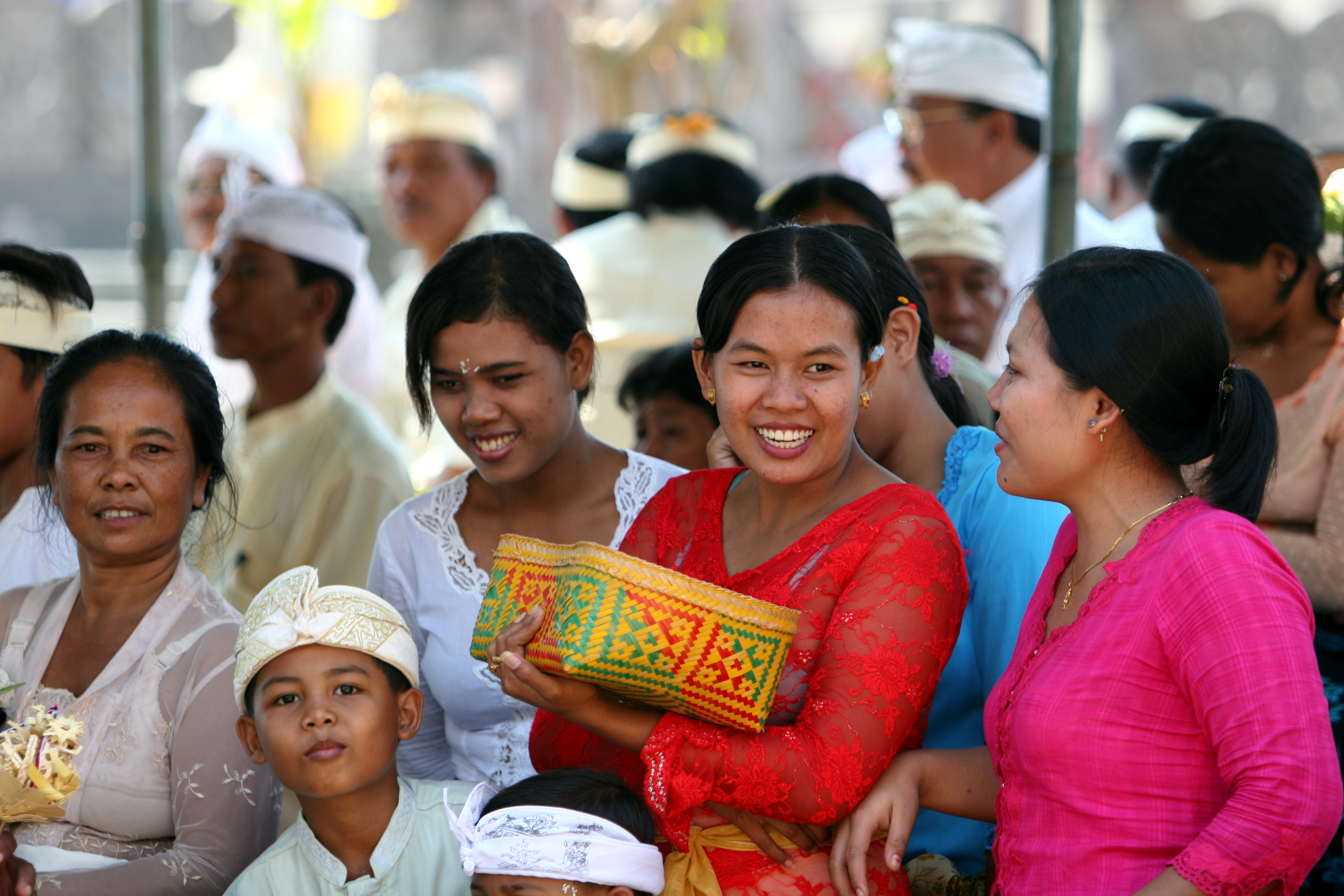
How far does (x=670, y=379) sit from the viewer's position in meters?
3.70

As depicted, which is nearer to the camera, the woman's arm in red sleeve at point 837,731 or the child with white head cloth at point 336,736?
the woman's arm in red sleeve at point 837,731

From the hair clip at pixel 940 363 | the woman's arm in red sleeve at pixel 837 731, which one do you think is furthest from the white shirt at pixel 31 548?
the hair clip at pixel 940 363

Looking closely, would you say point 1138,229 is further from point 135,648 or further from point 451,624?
point 135,648

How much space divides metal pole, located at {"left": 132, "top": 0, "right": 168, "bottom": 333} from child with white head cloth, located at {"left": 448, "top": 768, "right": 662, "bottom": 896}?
3.10 meters

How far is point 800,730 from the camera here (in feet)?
6.57

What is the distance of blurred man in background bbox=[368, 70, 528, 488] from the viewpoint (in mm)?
6203

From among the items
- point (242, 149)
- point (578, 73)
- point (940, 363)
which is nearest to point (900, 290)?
point (940, 363)

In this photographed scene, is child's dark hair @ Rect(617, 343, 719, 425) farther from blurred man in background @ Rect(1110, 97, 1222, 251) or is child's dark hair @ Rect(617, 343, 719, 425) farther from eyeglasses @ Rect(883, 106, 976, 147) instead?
blurred man in background @ Rect(1110, 97, 1222, 251)

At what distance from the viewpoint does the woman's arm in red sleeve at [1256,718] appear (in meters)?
1.73

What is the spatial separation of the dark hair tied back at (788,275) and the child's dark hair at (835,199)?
132 centimetres

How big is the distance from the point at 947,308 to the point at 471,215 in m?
2.91

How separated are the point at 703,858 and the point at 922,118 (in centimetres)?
357

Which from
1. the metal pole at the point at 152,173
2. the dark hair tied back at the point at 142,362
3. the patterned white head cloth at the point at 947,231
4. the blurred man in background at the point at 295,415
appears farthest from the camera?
the metal pole at the point at 152,173

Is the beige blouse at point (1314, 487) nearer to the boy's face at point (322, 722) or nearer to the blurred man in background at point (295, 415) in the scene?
the boy's face at point (322, 722)
